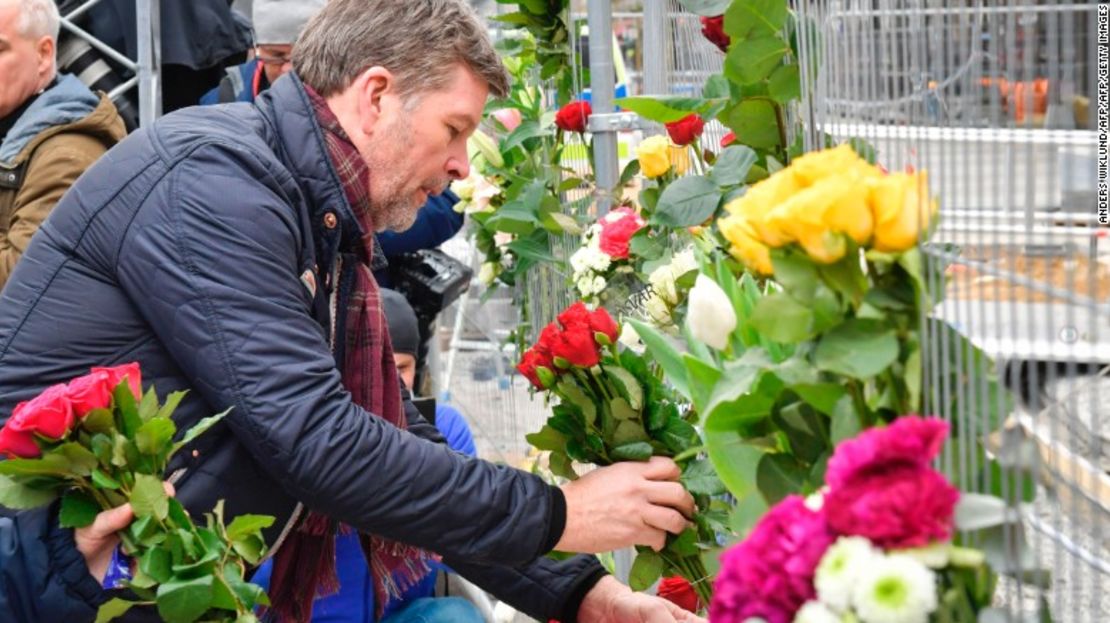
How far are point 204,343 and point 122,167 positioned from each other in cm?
33

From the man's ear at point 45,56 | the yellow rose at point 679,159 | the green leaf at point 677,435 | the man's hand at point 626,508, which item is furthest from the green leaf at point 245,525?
the man's ear at point 45,56

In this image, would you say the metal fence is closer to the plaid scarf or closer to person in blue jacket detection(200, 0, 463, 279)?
the plaid scarf

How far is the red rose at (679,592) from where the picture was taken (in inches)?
92.7

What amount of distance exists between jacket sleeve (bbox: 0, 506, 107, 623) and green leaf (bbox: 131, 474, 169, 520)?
0.16 metres

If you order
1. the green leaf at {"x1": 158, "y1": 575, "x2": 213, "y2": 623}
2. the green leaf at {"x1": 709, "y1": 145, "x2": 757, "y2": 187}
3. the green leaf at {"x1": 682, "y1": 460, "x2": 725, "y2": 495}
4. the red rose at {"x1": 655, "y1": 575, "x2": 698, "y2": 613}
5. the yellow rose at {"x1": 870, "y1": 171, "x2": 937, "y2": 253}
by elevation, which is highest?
the yellow rose at {"x1": 870, "y1": 171, "x2": 937, "y2": 253}

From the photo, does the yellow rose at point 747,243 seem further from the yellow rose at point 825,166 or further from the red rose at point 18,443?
the red rose at point 18,443

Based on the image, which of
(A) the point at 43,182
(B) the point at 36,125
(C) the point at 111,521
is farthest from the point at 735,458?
(B) the point at 36,125

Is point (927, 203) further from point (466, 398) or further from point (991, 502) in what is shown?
point (466, 398)

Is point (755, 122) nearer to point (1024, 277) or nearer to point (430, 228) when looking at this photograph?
point (1024, 277)

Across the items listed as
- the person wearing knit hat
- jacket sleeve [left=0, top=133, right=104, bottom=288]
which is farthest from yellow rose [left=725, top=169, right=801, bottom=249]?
the person wearing knit hat

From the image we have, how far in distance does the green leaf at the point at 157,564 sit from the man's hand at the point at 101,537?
63 millimetres

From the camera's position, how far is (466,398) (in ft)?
19.5

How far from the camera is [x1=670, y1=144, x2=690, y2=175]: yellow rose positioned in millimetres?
2734

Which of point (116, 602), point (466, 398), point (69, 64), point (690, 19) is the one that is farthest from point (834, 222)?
point (466, 398)
